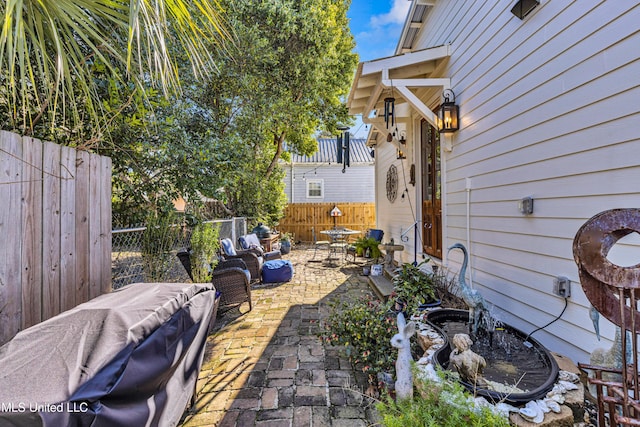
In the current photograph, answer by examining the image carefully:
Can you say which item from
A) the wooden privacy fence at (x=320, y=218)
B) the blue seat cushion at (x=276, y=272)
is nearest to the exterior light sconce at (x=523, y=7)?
the blue seat cushion at (x=276, y=272)

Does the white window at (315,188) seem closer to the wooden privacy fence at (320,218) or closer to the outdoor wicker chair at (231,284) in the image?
the wooden privacy fence at (320,218)

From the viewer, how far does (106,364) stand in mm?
1267

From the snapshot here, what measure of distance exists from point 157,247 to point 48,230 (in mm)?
1354

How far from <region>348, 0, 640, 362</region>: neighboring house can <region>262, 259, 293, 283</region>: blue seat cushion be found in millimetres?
3062

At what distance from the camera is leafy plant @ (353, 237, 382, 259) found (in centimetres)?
765

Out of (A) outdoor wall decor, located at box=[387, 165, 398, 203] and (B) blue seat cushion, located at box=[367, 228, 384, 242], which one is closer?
(A) outdoor wall decor, located at box=[387, 165, 398, 203]

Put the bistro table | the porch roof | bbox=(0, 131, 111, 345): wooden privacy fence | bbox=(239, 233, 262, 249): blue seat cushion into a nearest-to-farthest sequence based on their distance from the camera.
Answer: bbox=(0, 131, 111, 345): wooden privacy fence
the porch roof
bbox=(239, 233, 262, 249): blue seat cushion
the bistro table

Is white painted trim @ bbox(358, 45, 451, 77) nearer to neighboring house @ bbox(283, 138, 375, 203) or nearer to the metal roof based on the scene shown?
the metal roof

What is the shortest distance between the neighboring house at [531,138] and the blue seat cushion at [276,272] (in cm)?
306

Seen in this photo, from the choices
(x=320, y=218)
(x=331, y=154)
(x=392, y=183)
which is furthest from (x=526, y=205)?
(x=331, y=154)

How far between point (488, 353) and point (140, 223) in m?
3.91

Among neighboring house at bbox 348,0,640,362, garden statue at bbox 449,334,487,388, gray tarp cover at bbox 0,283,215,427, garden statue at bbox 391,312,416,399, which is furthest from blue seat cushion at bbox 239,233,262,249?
A: garden statue at bbox 449,334,487,388

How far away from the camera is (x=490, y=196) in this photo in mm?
3207

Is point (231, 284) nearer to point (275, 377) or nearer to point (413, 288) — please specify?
point (275, 377)
